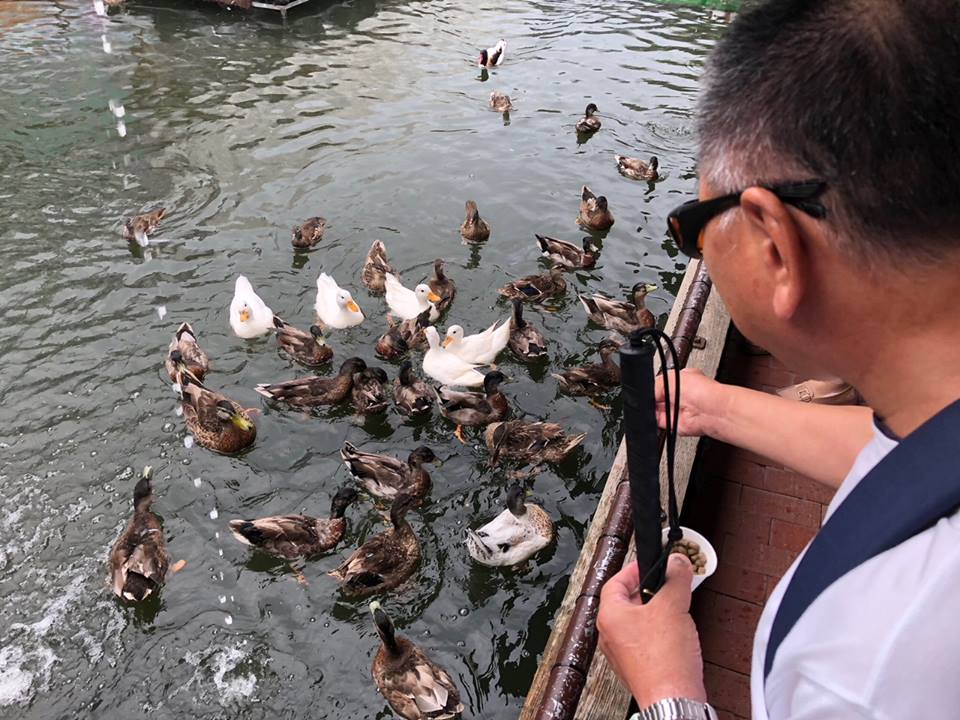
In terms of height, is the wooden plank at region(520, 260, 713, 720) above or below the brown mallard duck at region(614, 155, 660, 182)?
above

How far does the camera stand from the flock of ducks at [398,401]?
5.19m

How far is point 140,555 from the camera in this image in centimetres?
523

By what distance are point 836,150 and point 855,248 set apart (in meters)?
0.19

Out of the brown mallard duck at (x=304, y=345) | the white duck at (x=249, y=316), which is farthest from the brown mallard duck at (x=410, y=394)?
the white duck at (x=249, y=316)

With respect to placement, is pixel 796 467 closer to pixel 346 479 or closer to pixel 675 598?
pixel 675 598

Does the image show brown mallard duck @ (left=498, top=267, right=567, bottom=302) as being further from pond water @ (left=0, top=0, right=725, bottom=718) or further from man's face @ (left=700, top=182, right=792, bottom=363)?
man's face @ (left=700, top=182, right=792, bottom=363)

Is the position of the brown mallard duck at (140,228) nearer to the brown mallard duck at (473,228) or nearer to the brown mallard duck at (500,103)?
the brown mallard duck at (473,228)

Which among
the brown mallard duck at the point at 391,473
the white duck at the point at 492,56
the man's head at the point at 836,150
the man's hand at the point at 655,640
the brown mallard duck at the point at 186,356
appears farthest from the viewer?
the white duck at the point at 492,56

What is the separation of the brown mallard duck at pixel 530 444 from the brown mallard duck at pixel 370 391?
1324 mm

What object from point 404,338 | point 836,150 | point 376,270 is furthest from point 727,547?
point 376,270

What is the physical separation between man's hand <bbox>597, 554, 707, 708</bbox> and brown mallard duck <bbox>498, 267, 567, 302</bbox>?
6.25 m

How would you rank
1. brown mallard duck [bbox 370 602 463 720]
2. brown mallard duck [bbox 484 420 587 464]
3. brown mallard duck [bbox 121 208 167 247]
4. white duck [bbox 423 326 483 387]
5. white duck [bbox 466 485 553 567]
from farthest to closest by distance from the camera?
brown mallard duck [bbox 121 208 167 247] < white duck [bbox 423 326 483 387] < brown mallard duck [bbox 484 420 587 464] < white duck [bbox 466 485 553 567] < brown mallard duck [bbox 370 602 463 720]

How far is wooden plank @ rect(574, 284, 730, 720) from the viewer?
3.05 meters

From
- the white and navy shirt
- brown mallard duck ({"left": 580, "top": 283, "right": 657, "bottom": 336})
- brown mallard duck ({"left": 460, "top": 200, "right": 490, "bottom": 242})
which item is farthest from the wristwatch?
brown mallard duck ({"left": 460, "top": 200, "right": 490, "bottom": 242})
